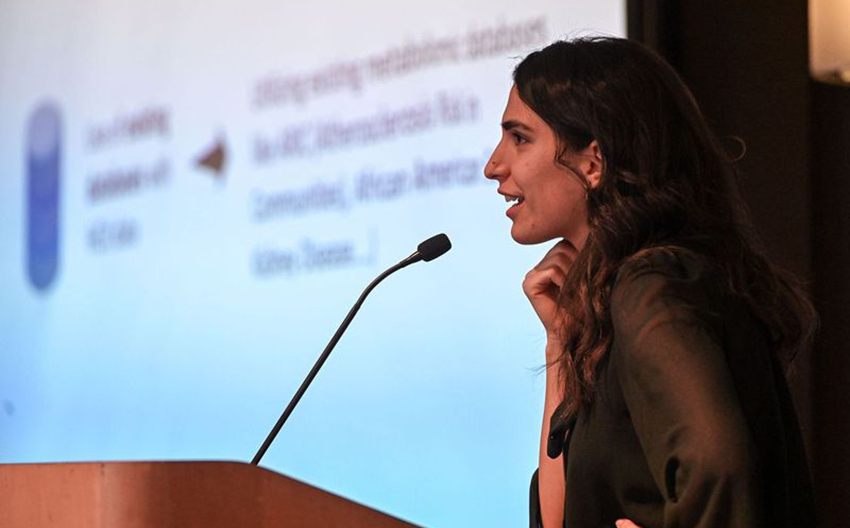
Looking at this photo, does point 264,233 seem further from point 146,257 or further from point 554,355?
point 554,355

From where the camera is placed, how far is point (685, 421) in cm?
149

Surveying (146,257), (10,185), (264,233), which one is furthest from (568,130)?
(10,185)

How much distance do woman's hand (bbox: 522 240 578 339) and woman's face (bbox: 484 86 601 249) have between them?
Answer: 99mm

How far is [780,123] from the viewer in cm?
288

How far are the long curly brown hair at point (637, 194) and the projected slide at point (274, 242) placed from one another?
3.48ft

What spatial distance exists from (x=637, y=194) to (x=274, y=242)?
195 centimetres

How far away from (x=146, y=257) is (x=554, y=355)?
2229 millimetres

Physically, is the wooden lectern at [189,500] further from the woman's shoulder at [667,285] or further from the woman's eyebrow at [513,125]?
the woman's eyebrow at [513,125]

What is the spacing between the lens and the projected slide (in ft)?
9.89

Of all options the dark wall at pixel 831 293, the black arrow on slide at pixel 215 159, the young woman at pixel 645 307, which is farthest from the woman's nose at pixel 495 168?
the black arrow on slide at pixel 215 159

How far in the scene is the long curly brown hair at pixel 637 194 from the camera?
1.70 meters

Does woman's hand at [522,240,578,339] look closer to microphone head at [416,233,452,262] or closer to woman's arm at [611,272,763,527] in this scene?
→ microphone head at [416,233,452,262]

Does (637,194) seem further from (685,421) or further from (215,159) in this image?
(215,159)

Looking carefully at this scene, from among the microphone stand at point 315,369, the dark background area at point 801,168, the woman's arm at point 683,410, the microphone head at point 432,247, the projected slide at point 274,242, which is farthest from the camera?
the projected slide at point 274,242
